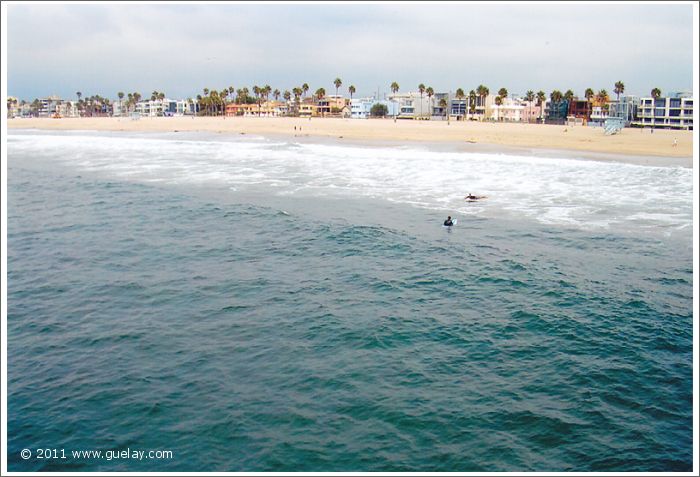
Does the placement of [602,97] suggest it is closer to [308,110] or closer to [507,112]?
[507,112]

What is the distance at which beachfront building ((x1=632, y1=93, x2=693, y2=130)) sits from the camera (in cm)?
10766

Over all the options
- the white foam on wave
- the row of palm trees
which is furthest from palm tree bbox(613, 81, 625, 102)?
the white foam on wave

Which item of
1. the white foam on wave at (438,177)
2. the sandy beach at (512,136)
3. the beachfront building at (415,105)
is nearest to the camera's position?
the white foam on wave at (438,177)

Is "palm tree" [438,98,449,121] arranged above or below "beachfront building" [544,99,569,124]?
above

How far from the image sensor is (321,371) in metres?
14.3

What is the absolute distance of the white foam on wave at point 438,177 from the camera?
32.2 metres

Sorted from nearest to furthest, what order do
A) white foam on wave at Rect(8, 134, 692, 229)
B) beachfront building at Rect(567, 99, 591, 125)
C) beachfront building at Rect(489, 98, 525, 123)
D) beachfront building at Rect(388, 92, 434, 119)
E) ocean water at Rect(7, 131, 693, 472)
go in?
ocean water at Rect(7, 131, 693, 472)
white foam on wave at Rect(8, 134, 692, 229)
beachfront building at Rect(567, 99, 591, 125)
beachfront building at Rect(489, 98, 525, 123)
beachfront building at Rect(388, 92, 434, 119)

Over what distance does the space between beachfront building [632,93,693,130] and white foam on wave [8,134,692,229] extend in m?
66.7

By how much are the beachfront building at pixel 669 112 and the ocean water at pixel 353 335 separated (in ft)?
283

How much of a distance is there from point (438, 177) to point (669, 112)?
86146mm

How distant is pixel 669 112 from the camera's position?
109438mm

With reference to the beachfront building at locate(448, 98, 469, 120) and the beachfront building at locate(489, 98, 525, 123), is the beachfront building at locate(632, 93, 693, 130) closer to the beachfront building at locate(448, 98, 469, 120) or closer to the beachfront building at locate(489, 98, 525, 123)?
the beachfront building at locate(489, 98, 525, 123)

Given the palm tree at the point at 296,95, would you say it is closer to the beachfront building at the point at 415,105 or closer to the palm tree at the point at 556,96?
the beachfront building at the point at 415,105

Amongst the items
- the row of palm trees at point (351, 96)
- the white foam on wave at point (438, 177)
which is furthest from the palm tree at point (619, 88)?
the white foam on wave at point (438, 177)
